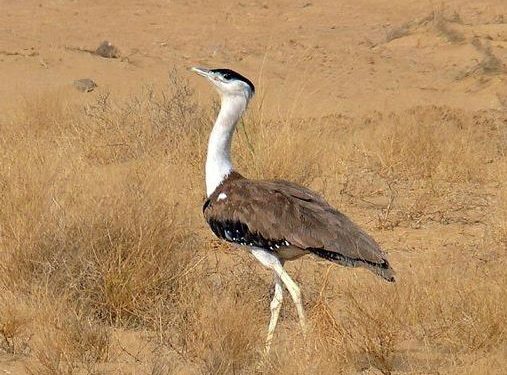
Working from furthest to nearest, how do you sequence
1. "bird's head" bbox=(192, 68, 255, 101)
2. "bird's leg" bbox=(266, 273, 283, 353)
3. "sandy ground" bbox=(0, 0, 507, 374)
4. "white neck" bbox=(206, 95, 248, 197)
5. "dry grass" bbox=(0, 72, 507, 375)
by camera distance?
"sandy ground" bbox=(0, 0, 507, 374) → "bird's head" bbox=(192, 68, 255, 101) → "white neck" bbox=(206, 95, 248, 197) → "bird's leg" bbox=(266, 273, 283, 353) → "dry grass" bbox=(0, 72, 507, 375)

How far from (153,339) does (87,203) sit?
136 cm

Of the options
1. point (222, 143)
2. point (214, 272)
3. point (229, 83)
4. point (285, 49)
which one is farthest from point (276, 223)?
point (285, 49)

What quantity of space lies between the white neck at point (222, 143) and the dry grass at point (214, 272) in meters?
0.59

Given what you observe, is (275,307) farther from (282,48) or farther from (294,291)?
(282,48)

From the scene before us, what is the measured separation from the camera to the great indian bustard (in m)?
5.20

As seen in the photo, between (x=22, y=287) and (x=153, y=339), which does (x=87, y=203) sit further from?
(x=153, y=339)

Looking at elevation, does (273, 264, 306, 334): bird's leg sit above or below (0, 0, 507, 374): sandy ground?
above

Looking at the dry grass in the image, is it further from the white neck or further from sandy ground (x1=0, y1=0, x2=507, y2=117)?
sandy ground (x1=0, y1=0, x2=507, y2=117)

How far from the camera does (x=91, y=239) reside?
19.7 ft

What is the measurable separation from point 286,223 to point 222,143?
2.07ft

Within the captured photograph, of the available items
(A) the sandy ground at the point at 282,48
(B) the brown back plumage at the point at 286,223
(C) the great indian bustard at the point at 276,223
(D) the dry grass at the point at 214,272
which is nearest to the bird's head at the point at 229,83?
(C) the great indian bustard at the point at 276,223

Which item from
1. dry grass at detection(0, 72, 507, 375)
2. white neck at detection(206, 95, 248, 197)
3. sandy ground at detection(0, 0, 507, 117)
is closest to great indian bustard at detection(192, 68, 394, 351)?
white neck at detection(206, 95, 248, 197)

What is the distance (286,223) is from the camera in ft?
17.5

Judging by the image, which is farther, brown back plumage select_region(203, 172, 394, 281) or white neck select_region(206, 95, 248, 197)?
white neck select_region(206, 95, 248, 197)
